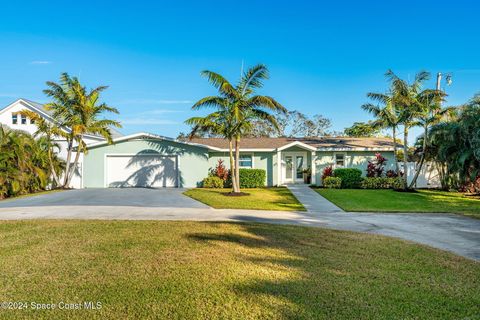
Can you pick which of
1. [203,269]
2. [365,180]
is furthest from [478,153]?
[203,269]

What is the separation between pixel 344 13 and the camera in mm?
16938

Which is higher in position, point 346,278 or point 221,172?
point 221,172

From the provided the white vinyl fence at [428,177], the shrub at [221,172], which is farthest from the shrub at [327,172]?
the shrub at [221,172]

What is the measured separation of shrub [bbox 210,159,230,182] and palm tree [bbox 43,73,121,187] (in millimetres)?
7335

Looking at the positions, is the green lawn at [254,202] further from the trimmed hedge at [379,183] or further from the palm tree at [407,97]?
the palm tree at [407,97]

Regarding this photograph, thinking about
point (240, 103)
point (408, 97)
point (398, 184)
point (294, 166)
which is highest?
point (408, 97)

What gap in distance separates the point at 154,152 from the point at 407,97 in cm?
1644

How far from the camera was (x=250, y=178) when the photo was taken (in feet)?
70.7

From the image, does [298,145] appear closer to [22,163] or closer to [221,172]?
[221,172]

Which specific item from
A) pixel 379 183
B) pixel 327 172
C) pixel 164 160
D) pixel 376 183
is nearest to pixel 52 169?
pixel 164 160

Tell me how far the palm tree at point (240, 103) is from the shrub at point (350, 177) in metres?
7.27

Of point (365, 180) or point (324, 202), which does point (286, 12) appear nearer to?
point (324, 202)

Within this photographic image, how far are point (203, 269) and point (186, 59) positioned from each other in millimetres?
18675

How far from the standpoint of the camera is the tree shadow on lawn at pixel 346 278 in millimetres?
3723
